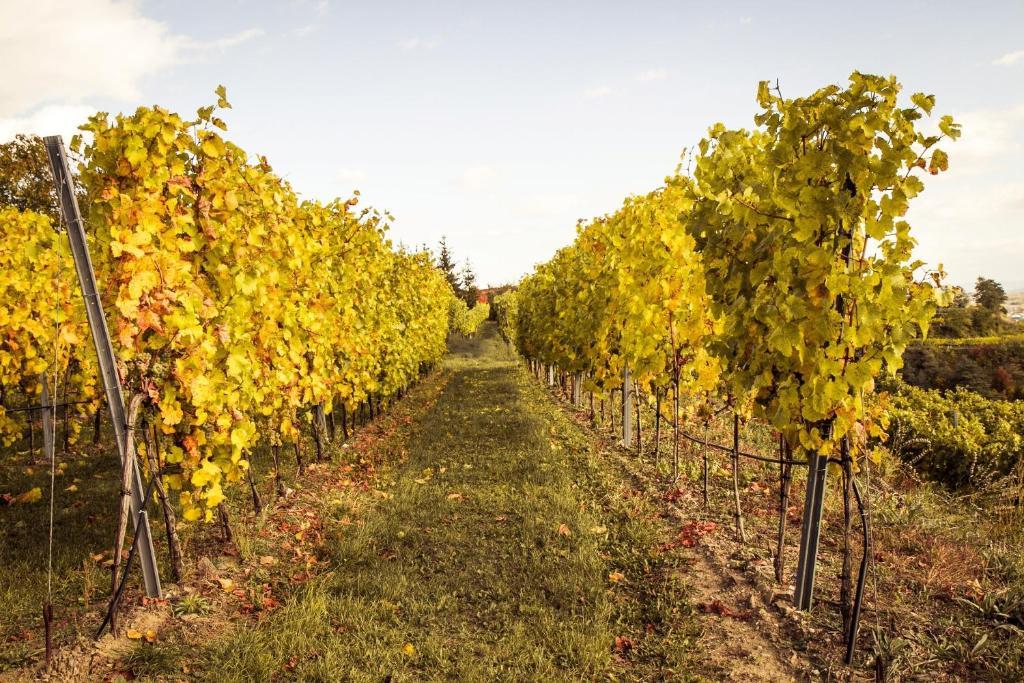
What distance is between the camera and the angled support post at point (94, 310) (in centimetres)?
331

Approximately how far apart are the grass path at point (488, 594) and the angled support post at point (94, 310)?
1043 millimetres

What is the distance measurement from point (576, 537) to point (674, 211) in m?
4.00

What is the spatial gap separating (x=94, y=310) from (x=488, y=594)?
3429 millimetres

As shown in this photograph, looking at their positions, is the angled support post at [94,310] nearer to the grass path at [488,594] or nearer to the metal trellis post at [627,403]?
the grass path at [488,594]

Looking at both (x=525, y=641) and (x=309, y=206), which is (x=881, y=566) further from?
(x=309, y=206)

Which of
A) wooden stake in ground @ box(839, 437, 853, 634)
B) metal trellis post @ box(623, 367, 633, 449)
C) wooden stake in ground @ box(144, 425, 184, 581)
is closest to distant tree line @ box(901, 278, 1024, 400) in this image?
metal trellis post @ box(623, 367, 633, 449)

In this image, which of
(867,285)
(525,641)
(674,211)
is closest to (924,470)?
(674,211)

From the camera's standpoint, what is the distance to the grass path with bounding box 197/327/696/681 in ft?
11.2

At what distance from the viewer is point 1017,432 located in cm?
835

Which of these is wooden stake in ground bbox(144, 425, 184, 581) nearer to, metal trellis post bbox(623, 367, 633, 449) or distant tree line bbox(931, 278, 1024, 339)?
metal trellis post bbox(623, 367, 633, 449)

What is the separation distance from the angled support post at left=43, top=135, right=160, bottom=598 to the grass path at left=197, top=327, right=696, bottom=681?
104cm

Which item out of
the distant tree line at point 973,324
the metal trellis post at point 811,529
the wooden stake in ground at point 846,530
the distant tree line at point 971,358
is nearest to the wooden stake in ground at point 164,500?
the metal trellis post at point 811,529

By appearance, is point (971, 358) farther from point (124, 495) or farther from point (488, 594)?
point (124, 495)

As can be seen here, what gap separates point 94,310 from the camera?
348 cm
